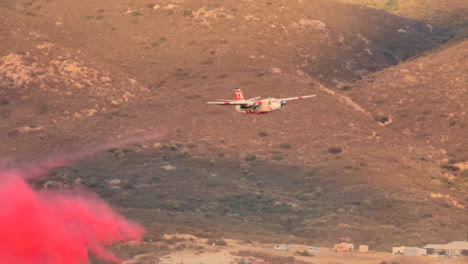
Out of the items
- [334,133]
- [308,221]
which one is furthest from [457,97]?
[308,221]

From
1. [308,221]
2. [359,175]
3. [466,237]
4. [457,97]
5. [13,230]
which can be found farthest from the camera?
[457,97]

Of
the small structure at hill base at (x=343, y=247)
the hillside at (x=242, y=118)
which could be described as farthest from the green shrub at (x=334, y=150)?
the small structure at hill base at (x=343, y=247)

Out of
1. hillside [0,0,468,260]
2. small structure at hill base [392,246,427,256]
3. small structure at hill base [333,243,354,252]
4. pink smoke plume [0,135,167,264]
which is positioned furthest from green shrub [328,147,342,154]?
pink smoke plume [0,135,167,264]

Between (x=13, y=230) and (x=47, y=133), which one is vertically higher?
(x=47, y=133)

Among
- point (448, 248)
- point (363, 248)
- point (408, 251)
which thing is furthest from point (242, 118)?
point (448, 248)

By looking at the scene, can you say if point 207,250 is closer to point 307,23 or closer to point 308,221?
point 308,221

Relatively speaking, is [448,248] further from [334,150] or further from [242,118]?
[242,118]

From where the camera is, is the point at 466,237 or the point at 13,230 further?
the point at 466,237

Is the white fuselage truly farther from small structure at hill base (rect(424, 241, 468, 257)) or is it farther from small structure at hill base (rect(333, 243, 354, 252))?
small structure at hill base (rect(424, 241, 468, 257))
